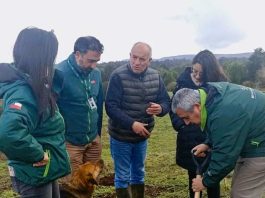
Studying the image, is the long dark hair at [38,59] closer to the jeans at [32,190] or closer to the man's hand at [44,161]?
the man's hand at [44,161]

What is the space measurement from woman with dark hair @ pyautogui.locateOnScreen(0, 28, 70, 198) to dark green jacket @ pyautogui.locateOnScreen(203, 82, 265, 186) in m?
1.29

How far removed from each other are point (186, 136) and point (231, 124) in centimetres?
168

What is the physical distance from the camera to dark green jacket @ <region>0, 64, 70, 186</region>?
10.5ft

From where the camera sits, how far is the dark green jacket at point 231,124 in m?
3.64

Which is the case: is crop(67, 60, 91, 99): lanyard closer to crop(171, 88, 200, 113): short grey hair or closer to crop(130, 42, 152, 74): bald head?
crop(130, 42, 152, 74): bald head

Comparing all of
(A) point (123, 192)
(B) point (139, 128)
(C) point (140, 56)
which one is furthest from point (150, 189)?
(C) point (140, 56)

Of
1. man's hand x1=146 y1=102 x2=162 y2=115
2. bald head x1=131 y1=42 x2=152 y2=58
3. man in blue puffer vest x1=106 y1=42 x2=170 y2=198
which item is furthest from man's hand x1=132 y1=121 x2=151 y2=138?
bald head x1=131 y1=42 x2=152 y2=58

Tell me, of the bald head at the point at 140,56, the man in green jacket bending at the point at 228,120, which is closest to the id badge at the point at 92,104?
the bald head at the point at 140,56

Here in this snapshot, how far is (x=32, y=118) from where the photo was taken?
11.0 ft

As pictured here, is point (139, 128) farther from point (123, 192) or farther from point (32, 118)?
point (32, 118)

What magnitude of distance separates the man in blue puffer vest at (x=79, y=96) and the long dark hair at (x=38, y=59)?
1.46m

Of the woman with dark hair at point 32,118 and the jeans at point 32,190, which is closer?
the woman with dark hair at point 32,118

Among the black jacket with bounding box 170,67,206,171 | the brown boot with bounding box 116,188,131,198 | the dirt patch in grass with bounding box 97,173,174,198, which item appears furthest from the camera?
the dirt patch in grass with bounding box 97,173,174,198

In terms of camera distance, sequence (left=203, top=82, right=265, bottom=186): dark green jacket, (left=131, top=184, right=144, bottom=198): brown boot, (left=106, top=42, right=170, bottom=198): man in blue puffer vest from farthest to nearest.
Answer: (left=131, top=184, right=144, bottom=198): brown boot < (left=106, top=42, right=170, bottom=198): man in blue puffer vest < (left=203, top=82, right=265, bottom=186): dark green jacket
